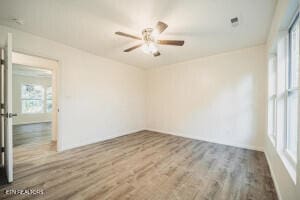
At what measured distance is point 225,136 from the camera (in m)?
3.83

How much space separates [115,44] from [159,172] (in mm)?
2975

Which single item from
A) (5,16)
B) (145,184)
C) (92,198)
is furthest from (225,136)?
(5,16)

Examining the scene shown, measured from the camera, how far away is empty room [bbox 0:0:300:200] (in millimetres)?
1849

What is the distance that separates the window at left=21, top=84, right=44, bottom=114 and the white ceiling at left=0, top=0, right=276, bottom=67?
568cm

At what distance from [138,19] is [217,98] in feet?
10.1

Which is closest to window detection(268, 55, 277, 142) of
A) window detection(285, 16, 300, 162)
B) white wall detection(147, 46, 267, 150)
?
white wall detection(147, 46, 267, 150)

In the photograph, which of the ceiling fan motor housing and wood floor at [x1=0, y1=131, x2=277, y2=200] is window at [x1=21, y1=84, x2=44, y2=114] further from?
the ceiling fan motor housing

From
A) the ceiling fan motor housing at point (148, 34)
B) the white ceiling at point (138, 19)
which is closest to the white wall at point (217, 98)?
the white ceiling at point (138, 19)

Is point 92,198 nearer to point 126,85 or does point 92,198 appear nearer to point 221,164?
point 221,164

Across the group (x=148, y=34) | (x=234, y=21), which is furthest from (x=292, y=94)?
(x=148, y=34)

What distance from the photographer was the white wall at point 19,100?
652 cm

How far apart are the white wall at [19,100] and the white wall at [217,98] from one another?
640 cm

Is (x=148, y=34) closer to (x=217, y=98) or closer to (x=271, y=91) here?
(x=271, y=91)

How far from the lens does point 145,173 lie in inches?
91.3
